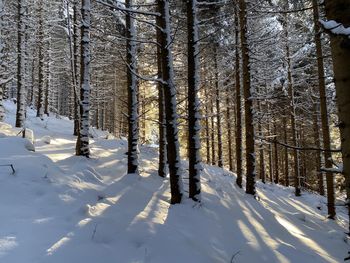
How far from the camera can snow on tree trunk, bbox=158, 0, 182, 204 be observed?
8414mm

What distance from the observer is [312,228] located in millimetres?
11836

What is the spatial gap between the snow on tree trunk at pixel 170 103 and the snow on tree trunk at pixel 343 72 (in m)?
5.94

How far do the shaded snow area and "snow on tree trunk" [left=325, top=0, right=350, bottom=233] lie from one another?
368 cm

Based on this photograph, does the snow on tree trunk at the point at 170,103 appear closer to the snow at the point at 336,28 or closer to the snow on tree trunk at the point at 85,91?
the snow on tree trunk at the point at 85,91

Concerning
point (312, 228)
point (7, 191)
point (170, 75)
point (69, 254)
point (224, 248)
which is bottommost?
point (312, 228)

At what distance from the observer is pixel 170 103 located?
846 cm

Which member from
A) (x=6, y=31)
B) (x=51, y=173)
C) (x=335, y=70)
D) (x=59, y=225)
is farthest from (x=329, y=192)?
(x=6, y=31)

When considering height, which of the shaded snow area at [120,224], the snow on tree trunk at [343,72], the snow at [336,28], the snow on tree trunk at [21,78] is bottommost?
the shaded snow area at [120,224]

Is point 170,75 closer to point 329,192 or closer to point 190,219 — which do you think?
point 190,219

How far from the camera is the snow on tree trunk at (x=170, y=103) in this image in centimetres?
841

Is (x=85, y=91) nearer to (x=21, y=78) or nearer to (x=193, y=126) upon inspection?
(x=193, y=126)

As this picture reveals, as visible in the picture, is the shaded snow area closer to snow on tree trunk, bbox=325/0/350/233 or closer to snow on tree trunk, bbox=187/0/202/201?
snow on tree trunk, bbox=187/0/202/201

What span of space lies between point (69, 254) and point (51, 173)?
148 inches

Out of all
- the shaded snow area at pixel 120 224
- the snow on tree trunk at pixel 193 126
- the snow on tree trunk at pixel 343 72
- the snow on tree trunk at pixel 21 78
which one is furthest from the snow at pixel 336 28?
the snow on tree trunk at pixel 21 78
